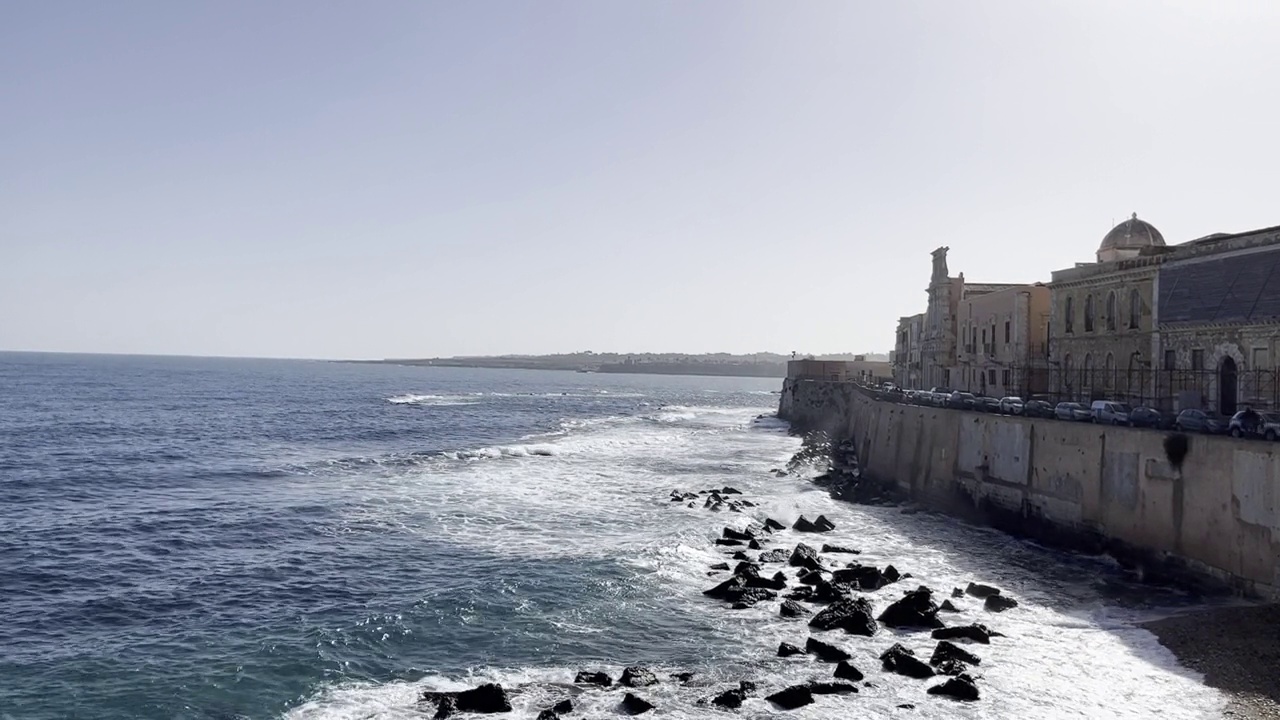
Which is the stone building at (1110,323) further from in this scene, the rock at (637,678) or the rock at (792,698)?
the rock at (637,678)

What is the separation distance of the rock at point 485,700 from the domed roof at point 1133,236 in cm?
4161

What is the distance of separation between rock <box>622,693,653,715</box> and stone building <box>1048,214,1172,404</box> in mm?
28955

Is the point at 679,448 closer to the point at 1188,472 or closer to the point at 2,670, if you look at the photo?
the point at 1188,472

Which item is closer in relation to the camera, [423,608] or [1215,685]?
[1215,685]

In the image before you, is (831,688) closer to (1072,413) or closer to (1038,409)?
Result: (1072,413)

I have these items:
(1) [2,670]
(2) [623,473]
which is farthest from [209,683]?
(2) [623,473]

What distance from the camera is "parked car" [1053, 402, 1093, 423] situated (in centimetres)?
3084

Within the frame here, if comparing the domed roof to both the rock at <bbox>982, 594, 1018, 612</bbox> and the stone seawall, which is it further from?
the rock at <bbox>982, 594, 1018, 612</bbox>

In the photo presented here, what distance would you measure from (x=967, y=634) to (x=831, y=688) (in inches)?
194

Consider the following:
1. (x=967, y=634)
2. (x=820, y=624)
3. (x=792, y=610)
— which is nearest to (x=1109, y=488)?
(x=967, y=634)

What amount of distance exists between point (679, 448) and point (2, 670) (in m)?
49.8

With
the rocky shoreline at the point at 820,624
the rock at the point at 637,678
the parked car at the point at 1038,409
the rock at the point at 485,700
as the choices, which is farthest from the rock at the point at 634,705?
the parked car at the point at 1038,409

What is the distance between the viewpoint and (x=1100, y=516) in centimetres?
2878

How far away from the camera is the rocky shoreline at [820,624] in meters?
17.1
